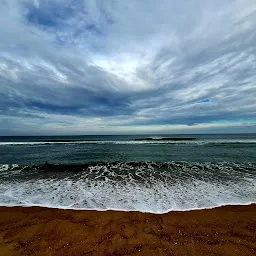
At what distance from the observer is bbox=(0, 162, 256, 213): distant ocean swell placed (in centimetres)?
614

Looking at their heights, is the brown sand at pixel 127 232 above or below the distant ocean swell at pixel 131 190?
above

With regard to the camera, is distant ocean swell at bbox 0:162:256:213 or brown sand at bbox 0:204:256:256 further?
distant ocean swell at bbox 0:162:256:213

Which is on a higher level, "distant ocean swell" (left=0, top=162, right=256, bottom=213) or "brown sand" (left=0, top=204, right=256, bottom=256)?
"brown sand" (left=0, top=204, right=256, bottom=256)

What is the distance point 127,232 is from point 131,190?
3366 mm

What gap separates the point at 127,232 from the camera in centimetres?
429

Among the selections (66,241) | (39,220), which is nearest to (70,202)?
(39,220)

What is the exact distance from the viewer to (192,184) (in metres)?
8.49

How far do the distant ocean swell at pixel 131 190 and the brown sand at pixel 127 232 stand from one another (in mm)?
659

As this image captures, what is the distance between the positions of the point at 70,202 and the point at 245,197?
7.38 meters

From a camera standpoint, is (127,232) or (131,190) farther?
(131,190)

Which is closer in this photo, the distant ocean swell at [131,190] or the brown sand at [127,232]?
the brown sand at [127,232]

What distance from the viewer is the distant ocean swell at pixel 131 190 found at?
6143mm

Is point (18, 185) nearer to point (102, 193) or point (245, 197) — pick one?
point (102, 193)

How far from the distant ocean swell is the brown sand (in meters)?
0.66
